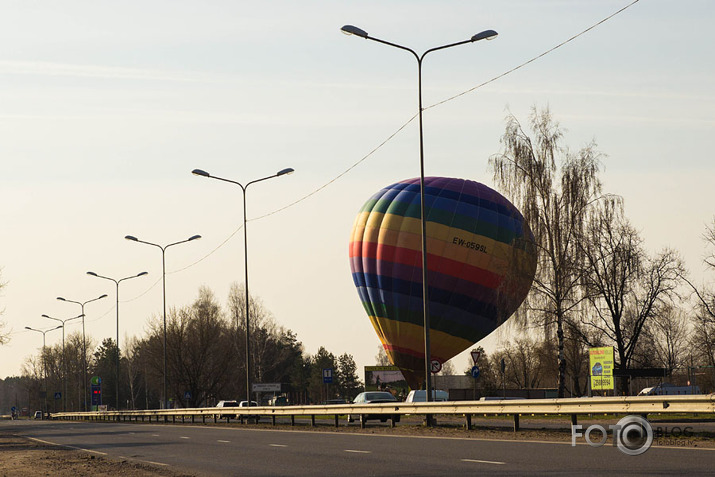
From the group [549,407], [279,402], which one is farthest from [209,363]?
[549,407]

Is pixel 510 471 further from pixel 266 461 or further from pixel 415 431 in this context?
pixel 415 431

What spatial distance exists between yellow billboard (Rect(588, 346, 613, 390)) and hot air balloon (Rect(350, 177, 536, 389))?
35.7 ft

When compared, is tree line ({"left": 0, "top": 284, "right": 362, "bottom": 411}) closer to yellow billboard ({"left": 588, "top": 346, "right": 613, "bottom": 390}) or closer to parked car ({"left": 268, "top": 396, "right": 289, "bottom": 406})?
parked car ({"left": 268, "top": 396, "right": 289, "bottom": 406})

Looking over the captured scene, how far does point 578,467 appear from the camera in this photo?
1562cm

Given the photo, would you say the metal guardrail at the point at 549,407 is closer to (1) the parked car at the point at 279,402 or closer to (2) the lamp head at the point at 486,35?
(2) the lamp head at the point at 486,35

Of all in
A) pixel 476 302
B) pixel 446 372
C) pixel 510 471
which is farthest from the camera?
pixel 446 372

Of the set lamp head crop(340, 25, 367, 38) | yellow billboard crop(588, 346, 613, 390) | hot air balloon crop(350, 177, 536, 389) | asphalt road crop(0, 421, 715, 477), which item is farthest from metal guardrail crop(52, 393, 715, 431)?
hot air balloon crop(350, 177, 536, 389)

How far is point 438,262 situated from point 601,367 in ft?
49.6

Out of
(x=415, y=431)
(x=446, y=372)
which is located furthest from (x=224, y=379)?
(x=446, y=372)

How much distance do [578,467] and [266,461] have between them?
7067 mm

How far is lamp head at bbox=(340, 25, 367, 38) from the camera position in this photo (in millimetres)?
34406

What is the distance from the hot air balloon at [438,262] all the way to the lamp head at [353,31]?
64.9 feet

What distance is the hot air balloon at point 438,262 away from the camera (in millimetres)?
55344

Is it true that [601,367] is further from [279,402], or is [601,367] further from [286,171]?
[279,402]
